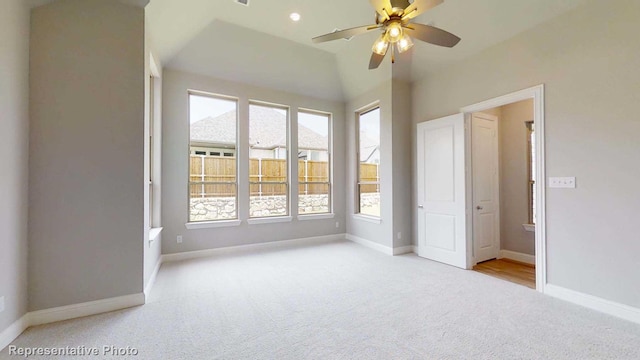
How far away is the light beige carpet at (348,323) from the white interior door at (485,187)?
94 centimetres

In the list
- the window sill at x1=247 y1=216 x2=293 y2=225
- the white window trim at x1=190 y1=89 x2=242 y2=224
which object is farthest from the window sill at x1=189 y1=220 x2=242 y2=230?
Result: the window sill at x1=247 y1=216 x2=293 y2=225

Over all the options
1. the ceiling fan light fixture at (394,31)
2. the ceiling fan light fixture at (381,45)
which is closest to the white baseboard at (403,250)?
the ceiling fan light fixture at (381,45)

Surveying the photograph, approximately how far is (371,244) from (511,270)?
6.97ft

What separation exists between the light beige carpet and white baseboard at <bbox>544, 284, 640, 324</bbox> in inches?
4.0

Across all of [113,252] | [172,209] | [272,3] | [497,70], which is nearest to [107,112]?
[113,252]

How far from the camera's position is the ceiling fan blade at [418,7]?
1.95 m

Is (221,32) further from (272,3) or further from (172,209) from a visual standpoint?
(172,209)

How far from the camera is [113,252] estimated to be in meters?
2.55

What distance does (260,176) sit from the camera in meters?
4.91

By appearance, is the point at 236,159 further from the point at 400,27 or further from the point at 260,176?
the point at 400,27

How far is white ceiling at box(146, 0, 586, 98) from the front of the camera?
9.95 ft

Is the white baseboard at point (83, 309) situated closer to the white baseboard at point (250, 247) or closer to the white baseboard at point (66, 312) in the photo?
the white baseboard at point (66, 312)

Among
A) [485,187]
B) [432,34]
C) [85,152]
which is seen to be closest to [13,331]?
[85,152]

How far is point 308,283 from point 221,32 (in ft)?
12.2
